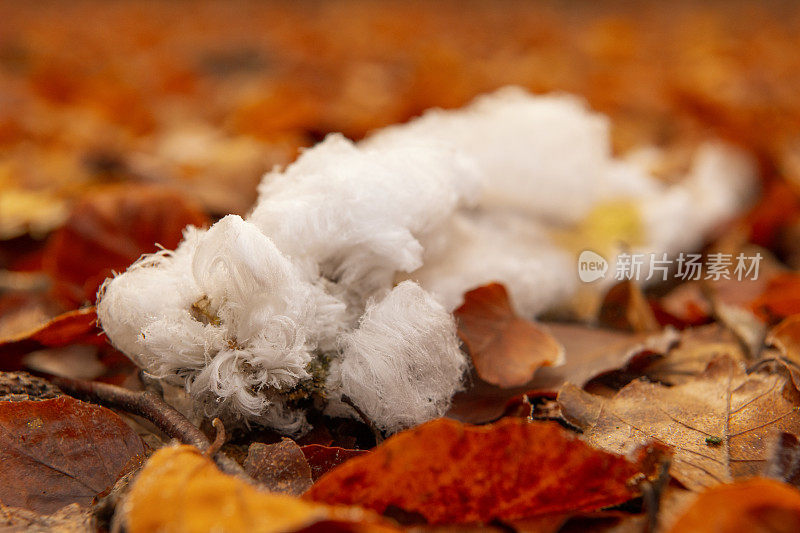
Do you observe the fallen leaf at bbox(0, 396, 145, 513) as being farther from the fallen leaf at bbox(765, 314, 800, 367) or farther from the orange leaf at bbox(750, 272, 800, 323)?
the orange leaf at bbox(750, 272, 800, 323)

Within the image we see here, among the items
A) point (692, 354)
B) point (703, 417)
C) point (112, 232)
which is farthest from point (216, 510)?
point (112, 232)

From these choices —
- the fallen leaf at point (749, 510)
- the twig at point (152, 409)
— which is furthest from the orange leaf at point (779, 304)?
the twig at point (152, 409)

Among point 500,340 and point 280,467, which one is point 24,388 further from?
point 500,340

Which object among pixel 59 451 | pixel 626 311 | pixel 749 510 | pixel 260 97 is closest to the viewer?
pixel 749 510

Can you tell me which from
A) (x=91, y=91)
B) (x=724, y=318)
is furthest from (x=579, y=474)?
(x=91, y=91)

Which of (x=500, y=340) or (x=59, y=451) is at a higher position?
(x=500, y=340)

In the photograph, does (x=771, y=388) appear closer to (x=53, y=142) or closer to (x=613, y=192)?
(x=613, y=192)

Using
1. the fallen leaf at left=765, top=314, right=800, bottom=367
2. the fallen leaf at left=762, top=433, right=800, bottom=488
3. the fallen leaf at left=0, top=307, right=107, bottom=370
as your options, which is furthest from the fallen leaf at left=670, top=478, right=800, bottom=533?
the fallen leaf at left=0, top=307, right=107, bottom=370
